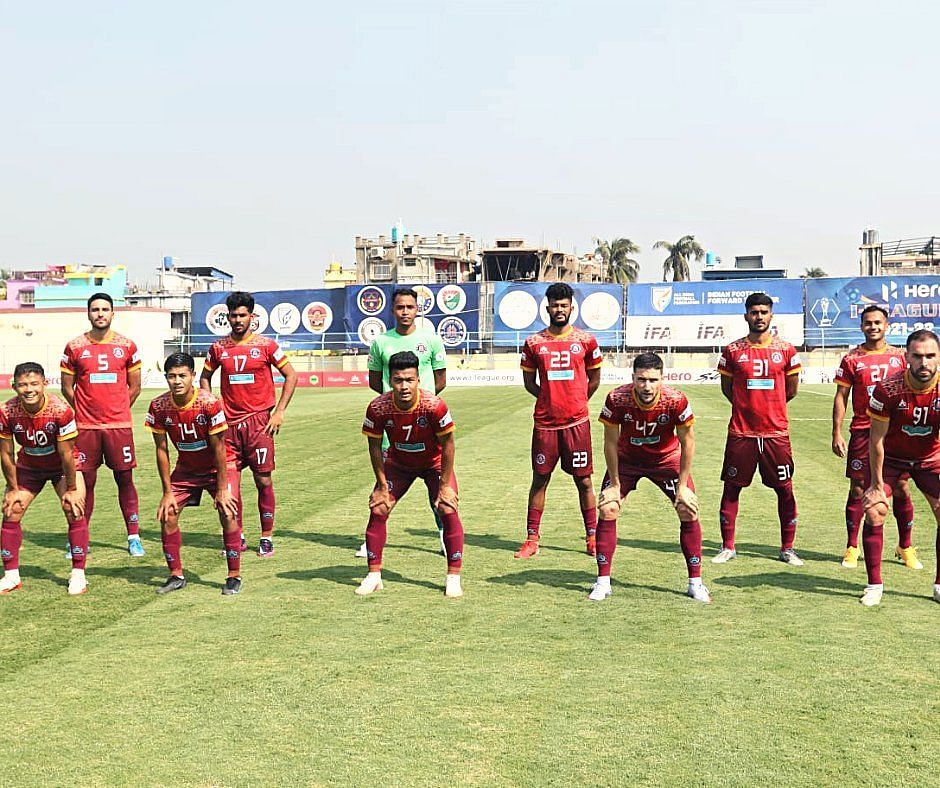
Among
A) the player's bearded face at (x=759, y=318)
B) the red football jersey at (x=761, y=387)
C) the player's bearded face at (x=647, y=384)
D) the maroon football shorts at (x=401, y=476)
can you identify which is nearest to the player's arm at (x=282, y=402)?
the maroon football shorts at (x=401, y=476)

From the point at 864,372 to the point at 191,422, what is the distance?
5.97 meters

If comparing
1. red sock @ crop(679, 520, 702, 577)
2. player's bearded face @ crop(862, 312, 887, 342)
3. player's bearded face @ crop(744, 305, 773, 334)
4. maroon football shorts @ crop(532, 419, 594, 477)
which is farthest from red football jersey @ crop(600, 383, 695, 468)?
player's bearded face @ crop(862, 312, 887, 342)

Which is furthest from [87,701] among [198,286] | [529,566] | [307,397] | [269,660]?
[198,286]

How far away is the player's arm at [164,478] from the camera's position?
24.8 feet

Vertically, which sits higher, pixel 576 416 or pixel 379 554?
pixel 576 416

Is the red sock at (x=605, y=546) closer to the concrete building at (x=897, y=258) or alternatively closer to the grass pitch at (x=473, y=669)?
the grass pitch at (x=473, y=669)

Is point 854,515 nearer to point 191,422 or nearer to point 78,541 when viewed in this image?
point 191,422

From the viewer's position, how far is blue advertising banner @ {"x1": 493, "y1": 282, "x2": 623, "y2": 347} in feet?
193

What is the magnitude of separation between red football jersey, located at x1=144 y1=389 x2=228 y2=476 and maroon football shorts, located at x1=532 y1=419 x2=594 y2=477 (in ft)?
9.51

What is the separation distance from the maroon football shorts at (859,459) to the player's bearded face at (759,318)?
1244mm

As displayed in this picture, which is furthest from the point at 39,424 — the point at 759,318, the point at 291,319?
the point at 291,319

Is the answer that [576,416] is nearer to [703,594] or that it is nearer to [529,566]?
[529,566]

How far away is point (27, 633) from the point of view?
264 inches

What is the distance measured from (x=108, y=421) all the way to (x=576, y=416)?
4.44 m
